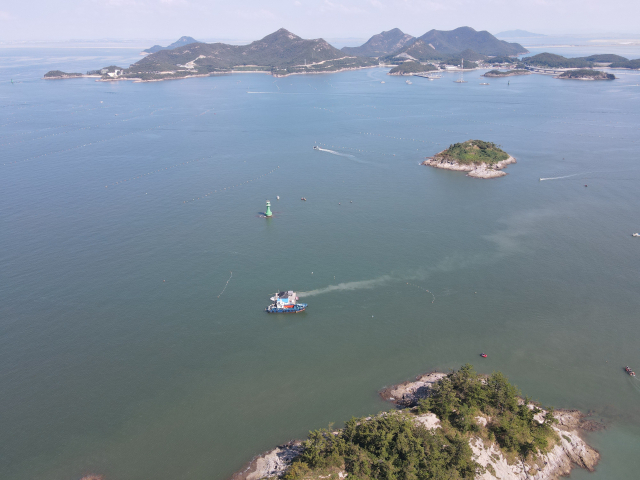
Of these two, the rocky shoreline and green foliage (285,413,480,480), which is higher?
the rocky shoreline

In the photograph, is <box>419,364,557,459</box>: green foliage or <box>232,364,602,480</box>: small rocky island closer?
<box>232,364,602,480</box>: small rocky island

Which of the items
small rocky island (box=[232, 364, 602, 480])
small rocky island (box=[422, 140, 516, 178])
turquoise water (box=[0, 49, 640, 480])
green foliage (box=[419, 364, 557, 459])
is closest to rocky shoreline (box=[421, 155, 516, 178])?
small rocky island (box=[422, 140, 516, 178])

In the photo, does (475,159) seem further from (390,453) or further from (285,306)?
(390,453)

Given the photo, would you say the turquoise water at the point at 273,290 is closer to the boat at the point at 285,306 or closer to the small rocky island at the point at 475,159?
the boat at the point at 285,306

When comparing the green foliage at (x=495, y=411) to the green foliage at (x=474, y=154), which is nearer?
the green foliage at (x=495, y=411)

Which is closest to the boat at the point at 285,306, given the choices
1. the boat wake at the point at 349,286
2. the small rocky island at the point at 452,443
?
the boat wake at the point at 349,286

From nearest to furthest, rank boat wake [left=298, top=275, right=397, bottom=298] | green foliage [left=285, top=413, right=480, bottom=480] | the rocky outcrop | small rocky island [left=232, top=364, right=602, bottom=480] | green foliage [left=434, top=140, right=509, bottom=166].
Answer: green foliage [left=285, top=413, right=480, bottom=480], small rocky island [left=232, top=364, right=602, bottom=480], the rocky outcrop, boat wake [left=298, top=275, right=397, bottom=298], green foliage [left=434, top=140, right=509, bottom=166]

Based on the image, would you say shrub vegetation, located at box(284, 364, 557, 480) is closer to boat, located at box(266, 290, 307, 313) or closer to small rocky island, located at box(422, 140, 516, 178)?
boat, located at box(266, 290, 307, 313)

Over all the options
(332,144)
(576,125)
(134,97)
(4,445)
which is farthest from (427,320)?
(134,97)

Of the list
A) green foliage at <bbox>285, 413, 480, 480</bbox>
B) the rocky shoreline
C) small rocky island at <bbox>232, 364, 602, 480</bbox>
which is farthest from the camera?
the rocky shoreline
